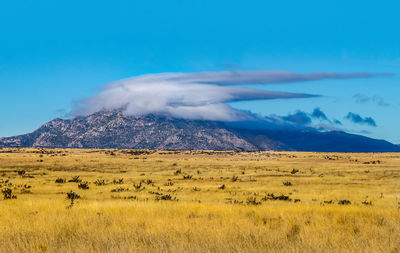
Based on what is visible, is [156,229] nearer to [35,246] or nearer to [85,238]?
[85,238]

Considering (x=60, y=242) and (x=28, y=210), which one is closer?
(x=60, y=242)

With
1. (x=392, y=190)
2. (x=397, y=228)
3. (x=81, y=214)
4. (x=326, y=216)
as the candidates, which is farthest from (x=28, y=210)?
(x=392, y=190)

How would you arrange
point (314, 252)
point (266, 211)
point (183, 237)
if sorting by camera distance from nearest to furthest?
1. point (314, 252)
2. point (183, 237)
3. point (266, 211)

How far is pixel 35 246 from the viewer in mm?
10773

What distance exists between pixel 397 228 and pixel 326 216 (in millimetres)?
3338

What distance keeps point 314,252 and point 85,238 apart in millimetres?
6006

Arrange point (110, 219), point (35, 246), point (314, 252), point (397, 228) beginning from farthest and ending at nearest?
1. point (110, 219)
2. point (397, 228)
3. point (35, 246)
4. point (314, 252)

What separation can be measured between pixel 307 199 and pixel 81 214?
15.8 meters

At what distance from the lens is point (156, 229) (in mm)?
13258

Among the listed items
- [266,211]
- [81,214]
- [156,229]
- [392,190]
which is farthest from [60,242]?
[392,190]

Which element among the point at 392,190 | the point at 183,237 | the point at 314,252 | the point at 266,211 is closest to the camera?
the point at 314,252

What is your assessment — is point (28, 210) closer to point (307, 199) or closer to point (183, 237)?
point (183, 237)

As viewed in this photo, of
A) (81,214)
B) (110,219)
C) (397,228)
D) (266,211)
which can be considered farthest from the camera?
(266,211)

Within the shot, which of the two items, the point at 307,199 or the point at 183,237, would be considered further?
the point at 307,199
